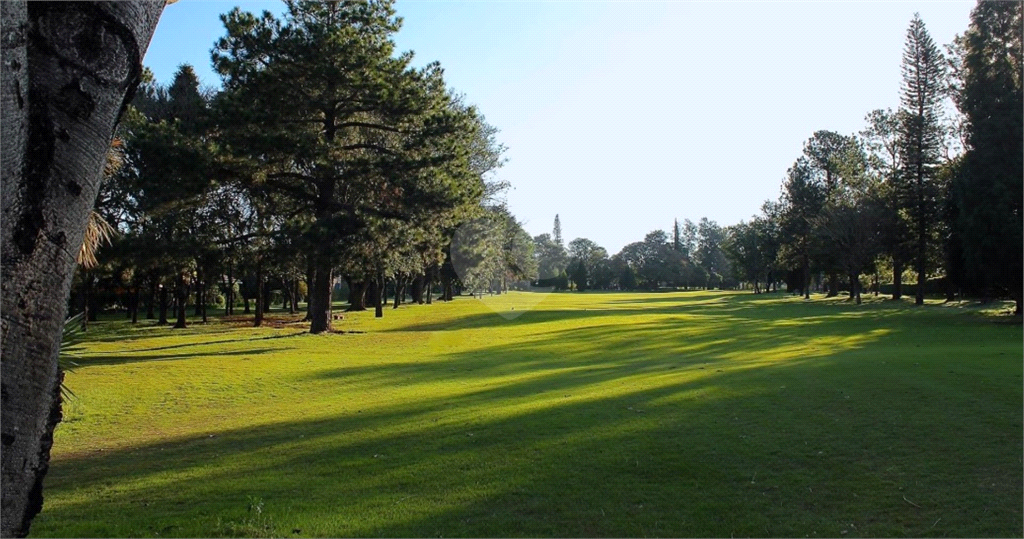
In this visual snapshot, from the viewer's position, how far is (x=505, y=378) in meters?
16.3

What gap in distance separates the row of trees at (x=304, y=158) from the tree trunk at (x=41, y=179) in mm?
23951

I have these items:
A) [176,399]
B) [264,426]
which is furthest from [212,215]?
[264,426]

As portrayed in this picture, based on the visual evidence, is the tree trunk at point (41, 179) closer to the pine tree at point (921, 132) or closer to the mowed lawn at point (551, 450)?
the mowed lawn at point (551, 450)

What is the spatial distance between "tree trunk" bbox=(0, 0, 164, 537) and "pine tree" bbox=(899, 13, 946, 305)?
59.8m

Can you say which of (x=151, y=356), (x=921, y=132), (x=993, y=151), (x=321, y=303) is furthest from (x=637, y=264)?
(x=151, y=356)

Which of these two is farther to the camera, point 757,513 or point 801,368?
point 801,368

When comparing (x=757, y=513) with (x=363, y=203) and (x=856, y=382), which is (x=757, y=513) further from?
(x=363, y=203)

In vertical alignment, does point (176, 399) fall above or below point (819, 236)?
below

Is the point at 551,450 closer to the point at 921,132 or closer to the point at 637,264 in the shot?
the point at 921,132

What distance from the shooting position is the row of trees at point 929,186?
3525cm

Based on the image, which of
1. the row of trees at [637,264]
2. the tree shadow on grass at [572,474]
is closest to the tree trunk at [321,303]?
the tree shadow on grass at [572,474]

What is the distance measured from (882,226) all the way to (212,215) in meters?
53.2

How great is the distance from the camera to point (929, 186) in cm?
5222

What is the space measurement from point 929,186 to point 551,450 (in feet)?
179
